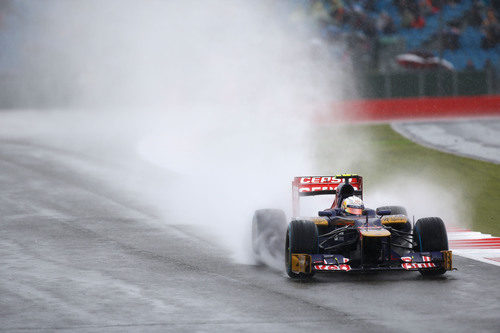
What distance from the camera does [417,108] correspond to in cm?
4247

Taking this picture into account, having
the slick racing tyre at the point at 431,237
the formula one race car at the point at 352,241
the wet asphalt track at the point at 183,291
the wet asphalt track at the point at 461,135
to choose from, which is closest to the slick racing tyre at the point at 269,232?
the formula one race car at the point at 352,241

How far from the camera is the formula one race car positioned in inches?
433

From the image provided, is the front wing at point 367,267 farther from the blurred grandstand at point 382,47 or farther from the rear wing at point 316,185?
the blurred grandstand at point 382,47

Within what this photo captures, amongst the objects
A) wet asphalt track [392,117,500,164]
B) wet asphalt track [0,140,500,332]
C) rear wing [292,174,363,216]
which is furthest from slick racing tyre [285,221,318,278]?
wet asphalt track [392,117,500,164]

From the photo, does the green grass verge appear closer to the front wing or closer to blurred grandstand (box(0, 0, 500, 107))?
the front wing

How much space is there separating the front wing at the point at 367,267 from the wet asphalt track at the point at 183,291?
151 mm

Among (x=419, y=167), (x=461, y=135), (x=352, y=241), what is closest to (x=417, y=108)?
(x=461, y=135)

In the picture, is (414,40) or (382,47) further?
(414,40)

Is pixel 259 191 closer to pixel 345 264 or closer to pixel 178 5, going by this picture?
pixel 345 264

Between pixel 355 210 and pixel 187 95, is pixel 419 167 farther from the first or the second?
pixel 187 95

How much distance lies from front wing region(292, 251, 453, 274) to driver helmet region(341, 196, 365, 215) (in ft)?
2.77

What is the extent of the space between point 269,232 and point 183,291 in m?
2.17

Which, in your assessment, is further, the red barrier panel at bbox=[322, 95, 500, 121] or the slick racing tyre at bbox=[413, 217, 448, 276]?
the red barrier panel at bbox=[322, 95, 500, 121]

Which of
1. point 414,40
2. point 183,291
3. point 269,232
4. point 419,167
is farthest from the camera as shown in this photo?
point 414,40
